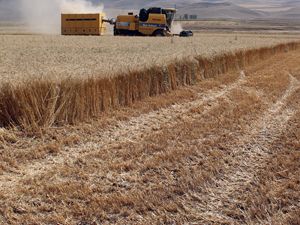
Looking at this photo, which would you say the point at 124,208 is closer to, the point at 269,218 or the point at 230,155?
the point at 269,218

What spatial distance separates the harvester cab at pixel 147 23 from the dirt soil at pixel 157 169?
2967 cm

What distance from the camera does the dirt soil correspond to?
4.00 metres

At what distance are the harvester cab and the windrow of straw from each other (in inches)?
1071

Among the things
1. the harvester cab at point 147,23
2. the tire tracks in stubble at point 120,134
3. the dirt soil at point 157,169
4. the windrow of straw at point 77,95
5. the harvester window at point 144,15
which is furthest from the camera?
the harvester window at point 144,15

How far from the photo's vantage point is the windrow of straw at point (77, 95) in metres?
6.11

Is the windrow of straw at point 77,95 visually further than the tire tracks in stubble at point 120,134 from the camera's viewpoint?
Yes

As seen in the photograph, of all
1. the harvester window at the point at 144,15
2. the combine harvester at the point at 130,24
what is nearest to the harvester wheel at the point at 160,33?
the combine harvester at the point at 130,24

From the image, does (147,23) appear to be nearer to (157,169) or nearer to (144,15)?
(144,15)

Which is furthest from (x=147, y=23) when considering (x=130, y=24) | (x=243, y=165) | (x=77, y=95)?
(x=243, y=165)

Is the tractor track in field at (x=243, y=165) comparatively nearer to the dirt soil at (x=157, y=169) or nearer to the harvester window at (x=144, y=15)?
the dirt soil at (x=157, y=169)

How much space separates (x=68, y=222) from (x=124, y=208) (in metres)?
0.61

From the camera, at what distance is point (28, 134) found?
19.7 ft

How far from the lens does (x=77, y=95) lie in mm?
6773

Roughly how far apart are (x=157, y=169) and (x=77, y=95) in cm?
239
